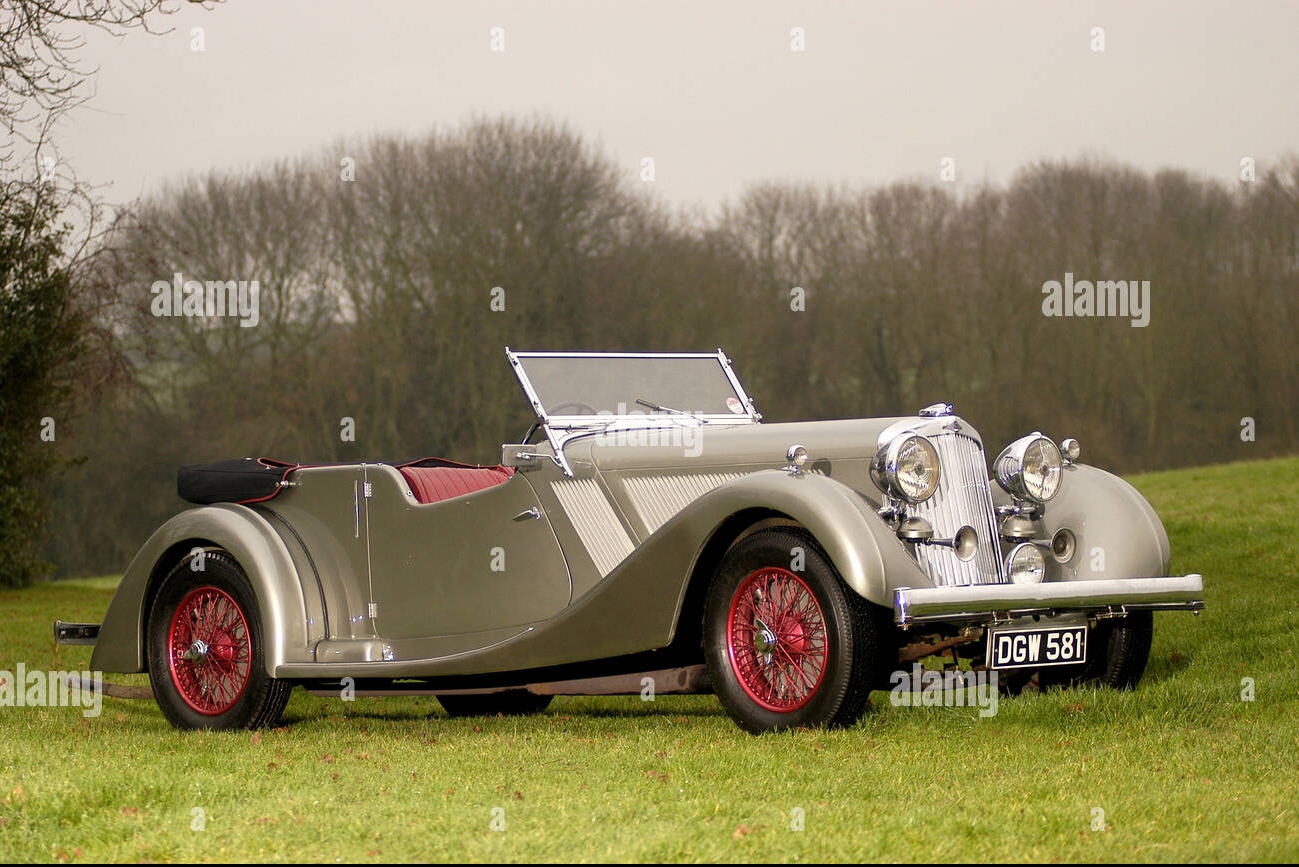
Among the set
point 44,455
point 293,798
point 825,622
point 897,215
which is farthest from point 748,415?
point 897,215

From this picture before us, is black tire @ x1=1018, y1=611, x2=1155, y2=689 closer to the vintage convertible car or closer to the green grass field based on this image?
the vintage convertible car

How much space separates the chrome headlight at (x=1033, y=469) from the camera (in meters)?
6.14

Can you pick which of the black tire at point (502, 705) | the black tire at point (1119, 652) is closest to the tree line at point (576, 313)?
the black tire at point (502, 705)

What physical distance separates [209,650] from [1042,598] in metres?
4.06

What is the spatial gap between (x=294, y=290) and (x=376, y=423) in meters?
3.73

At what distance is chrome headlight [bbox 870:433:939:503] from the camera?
18.2ft

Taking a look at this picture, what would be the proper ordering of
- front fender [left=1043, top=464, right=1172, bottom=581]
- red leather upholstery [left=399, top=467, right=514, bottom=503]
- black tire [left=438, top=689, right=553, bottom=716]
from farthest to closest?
black tire [left=438, top=689, right=553, bottom=716]
red leather upholstery [left=399, top=467, right=514, bottom=503]
front fender [left=1043, top=464, right=1172, bottom=581]

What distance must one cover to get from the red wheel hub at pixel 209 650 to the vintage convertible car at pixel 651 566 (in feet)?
0.04

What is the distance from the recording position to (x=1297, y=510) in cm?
1276

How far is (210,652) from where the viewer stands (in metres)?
6.89

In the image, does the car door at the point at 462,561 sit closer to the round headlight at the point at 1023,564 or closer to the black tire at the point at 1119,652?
the round headlight at the point at 1023,564

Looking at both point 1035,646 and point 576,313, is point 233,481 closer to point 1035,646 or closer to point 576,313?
point 1035,646

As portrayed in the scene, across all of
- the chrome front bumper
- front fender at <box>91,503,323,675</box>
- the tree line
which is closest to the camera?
the chrome front bumper

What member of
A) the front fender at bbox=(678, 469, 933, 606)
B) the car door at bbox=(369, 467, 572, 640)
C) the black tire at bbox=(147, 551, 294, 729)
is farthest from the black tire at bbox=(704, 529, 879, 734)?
the black tire at bbox=(147, 551, 294, 729)
